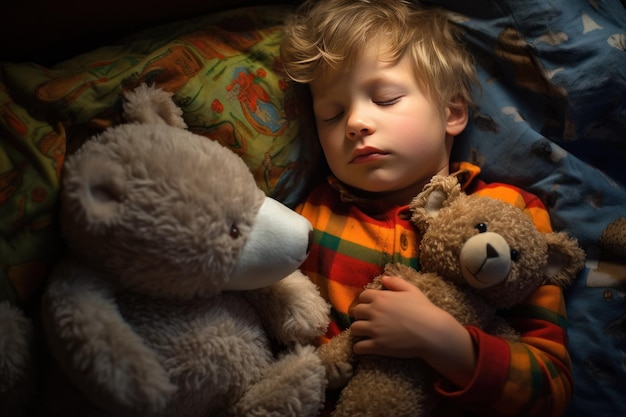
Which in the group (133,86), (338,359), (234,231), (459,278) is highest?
(133,86)

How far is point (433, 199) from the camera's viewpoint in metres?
0.89

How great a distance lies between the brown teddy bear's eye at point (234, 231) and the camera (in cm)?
68

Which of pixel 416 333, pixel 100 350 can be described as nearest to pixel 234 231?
pixel 100 350

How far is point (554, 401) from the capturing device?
80 centimetres

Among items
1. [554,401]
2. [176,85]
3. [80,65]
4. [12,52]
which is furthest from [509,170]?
[12,52]

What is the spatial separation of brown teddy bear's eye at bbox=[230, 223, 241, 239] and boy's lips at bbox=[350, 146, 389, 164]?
1.08 ft

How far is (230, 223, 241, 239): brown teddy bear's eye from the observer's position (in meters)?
0.68

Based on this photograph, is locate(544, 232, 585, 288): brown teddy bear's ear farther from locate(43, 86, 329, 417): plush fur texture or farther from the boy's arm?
locate(43, 86, 329, 417): plush fur texture

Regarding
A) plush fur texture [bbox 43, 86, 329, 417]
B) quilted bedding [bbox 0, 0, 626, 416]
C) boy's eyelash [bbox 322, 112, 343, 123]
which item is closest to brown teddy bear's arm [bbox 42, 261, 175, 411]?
plush fur texture [bbox 43, 86, 329, 417]

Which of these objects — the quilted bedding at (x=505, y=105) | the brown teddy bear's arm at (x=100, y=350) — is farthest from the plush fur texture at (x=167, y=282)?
the quilted bedding at (x=505, y=105)

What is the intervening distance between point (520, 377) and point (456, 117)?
0.52 meters

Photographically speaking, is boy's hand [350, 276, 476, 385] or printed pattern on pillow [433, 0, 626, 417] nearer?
boy's hand [350, 276, 476, 385]

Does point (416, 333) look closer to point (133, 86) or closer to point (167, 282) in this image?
point (167, 282)

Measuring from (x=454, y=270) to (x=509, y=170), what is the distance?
1.04 feet
